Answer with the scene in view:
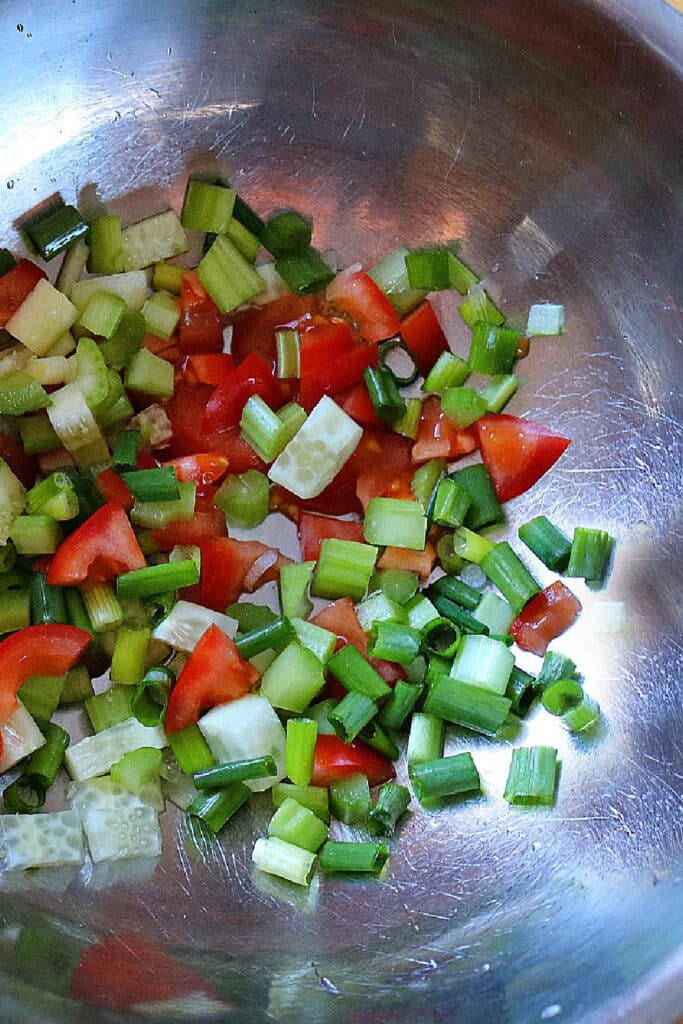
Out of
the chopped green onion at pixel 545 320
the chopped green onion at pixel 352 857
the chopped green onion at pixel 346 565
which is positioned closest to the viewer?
the chopped green onion at pixel 352 857

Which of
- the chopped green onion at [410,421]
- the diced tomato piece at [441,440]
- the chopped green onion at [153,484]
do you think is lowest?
the diced tomato piece at [441,440]

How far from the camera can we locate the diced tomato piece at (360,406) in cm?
175

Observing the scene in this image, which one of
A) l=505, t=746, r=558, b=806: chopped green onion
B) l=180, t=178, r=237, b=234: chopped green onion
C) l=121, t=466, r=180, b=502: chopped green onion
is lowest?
l=505, t=746, r=558, b=806: chopped green onion

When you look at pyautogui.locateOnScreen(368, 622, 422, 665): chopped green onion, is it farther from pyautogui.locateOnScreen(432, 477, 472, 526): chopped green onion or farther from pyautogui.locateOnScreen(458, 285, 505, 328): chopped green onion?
pyautogui.locateOnScreen(458, 285, 505, 328): chopped green onion

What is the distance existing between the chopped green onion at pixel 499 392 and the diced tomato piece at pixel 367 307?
0.64ft

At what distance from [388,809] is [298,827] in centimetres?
13

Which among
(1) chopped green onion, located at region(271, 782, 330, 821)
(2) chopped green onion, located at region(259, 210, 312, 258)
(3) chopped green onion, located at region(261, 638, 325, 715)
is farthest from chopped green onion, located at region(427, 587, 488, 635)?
(2) chopped green onion, located at region(259, 210, 312, 258)

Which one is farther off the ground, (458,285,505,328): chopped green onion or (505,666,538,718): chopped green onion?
(458,285,505,328): chopped green onion

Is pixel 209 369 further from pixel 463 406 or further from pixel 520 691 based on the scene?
pixel 520 691

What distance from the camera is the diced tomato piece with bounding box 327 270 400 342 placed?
5.91 feet

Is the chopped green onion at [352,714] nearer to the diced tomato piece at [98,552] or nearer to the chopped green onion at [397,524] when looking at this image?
the chopped green onion at [397,524]

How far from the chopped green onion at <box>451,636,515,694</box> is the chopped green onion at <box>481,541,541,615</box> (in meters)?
0.09

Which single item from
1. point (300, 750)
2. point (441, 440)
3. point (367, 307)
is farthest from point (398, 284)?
point (300, 750)

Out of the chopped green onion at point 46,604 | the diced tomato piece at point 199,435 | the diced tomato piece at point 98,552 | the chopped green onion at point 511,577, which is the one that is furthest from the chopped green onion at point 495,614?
the chopped green onion at point 46,604
